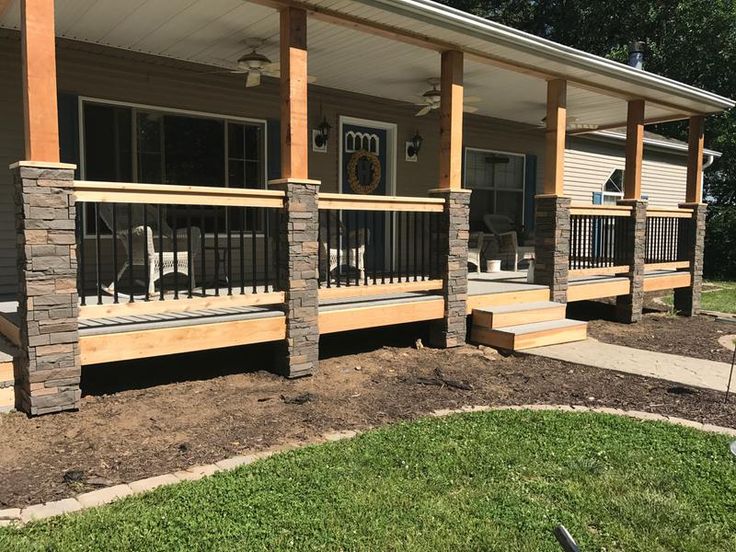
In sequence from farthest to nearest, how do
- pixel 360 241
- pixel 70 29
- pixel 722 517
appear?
1. pixel 360 241
2. pixel 70 29
3. pixel 722 517

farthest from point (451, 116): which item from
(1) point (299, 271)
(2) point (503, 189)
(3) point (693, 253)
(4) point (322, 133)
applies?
(3) point (693, 253)

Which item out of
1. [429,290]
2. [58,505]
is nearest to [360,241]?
[429,290]

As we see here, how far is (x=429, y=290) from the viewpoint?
6.29m

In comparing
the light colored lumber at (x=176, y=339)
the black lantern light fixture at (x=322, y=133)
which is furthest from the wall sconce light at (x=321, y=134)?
the light colored lumber at (x=176, y=339)

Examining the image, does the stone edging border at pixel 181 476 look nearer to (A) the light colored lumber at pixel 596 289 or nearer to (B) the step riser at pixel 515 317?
(B) the step riser at pixel 515 317

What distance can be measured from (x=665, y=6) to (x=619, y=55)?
2.70 metres

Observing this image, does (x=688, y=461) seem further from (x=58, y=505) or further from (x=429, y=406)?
(x=58, y=505)

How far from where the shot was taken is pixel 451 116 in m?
5.98

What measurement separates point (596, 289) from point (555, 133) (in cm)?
204

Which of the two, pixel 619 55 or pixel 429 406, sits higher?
pixel 619 55

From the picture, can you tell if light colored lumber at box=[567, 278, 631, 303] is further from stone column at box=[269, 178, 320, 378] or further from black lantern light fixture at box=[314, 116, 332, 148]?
stone column at box=[269, 178, 320, 378]

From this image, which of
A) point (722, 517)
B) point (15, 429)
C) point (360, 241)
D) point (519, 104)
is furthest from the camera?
point (519, 104)

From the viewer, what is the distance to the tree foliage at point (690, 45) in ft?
54.0

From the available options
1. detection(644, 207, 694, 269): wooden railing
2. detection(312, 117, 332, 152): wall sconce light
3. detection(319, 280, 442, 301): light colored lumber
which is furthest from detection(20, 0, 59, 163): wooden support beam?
detection(644, 207, 694, 269): wooden railing
